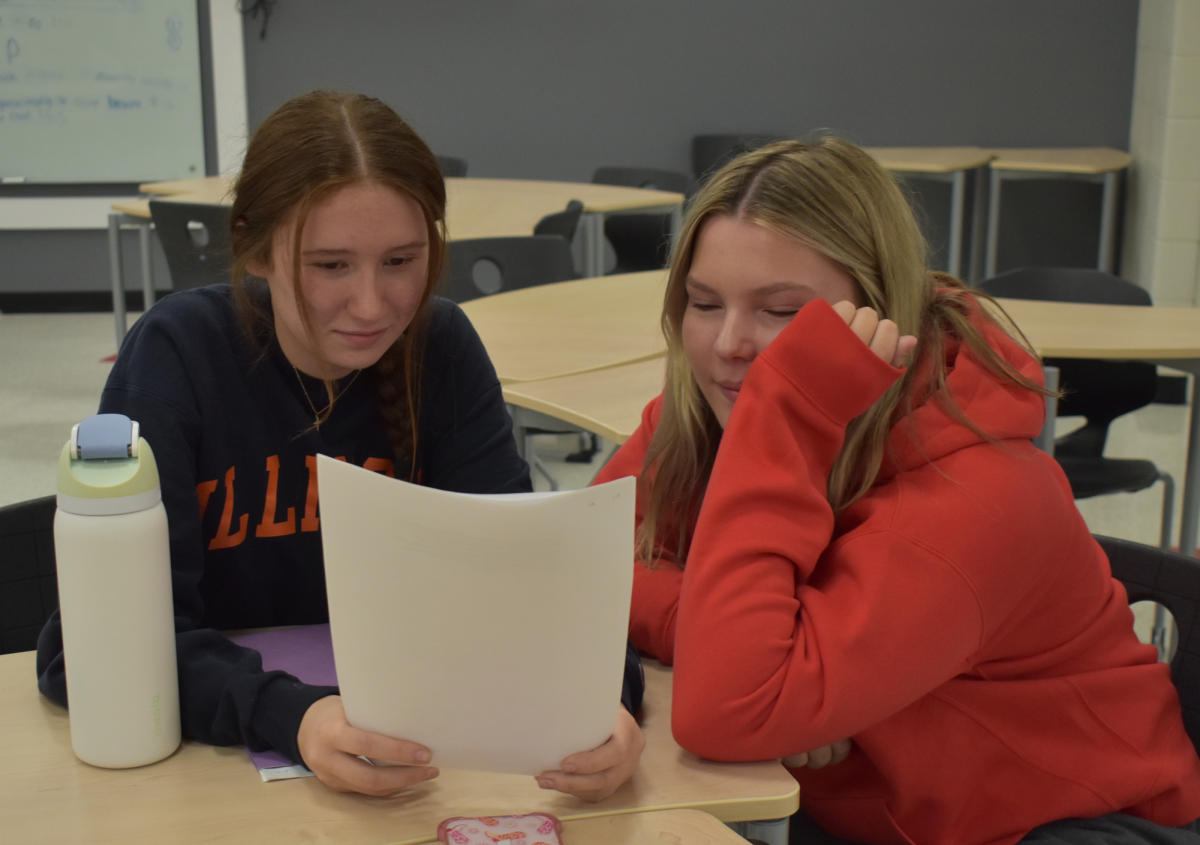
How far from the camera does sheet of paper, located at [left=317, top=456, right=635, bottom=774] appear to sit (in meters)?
0.71

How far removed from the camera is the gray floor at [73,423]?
343 cm

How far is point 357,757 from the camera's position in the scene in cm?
80

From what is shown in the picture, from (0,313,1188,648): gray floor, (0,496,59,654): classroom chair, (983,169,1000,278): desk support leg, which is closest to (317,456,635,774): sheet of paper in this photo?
(0,496,59,654): classroom chair

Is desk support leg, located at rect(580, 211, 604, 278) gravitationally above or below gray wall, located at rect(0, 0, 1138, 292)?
below

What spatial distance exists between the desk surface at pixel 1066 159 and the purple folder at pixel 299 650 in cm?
459

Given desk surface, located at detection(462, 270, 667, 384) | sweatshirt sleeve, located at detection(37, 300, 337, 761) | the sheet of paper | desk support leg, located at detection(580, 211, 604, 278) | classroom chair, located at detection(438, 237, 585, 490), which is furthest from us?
desk support leg, located at detection(580, 211, 604, 278)

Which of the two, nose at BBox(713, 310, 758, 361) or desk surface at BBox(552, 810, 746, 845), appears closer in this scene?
desk surface at BBox(552, 810, 746, 845)

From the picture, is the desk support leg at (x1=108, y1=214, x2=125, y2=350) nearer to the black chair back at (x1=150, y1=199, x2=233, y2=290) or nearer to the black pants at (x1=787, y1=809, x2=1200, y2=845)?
the black chair back at (x1=150, y1=199, x2=233, y2=290)

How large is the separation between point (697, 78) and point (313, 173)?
5209 millimetres

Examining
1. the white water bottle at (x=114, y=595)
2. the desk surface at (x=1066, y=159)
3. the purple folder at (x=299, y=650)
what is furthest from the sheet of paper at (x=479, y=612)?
the desk surface at (x=1066, y=159)

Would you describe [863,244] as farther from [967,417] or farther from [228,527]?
[228,527]

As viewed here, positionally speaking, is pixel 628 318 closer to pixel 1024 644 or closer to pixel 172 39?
pixel 1024 644

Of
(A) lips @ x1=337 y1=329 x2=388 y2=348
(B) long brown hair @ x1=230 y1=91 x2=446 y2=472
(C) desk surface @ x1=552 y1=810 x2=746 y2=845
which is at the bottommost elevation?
(C) desk surface @ x1=552 y1=810 x2=746 y2=845

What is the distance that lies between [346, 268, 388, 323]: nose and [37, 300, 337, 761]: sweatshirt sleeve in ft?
0.58
